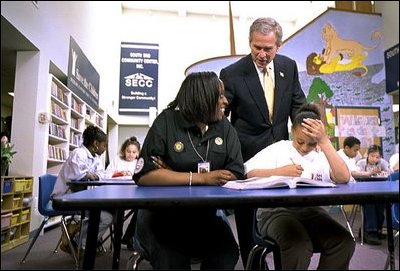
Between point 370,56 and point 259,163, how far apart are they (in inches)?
184

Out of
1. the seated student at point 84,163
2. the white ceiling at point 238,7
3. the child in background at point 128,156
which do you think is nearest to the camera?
the seated student at point 84,163

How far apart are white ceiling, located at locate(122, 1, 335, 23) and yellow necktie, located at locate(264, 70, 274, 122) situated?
9.39 m

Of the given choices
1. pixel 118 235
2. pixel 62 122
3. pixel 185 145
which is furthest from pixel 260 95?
pixel 62 122

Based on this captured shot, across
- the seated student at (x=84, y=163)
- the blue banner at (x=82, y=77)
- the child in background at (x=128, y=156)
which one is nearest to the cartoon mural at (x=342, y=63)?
the child in background at (x=128, y=156)

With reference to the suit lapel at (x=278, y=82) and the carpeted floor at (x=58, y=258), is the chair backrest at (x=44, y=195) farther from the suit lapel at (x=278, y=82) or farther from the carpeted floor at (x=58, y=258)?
the suit lapel at (x=278, y=82)

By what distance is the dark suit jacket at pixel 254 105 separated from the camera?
164 centimetres

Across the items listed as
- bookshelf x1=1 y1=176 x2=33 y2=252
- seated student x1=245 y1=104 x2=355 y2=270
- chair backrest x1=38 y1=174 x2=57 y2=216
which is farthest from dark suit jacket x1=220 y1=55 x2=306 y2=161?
bookshelf x1=1 y1=176 x2=33 y2=252


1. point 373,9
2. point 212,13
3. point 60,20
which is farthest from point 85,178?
point 212,13

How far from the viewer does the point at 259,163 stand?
52.1 inches

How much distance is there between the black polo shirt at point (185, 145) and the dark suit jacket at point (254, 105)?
399 millimetres

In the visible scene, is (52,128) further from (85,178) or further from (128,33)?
(128,33)

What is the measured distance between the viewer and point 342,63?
535 cm

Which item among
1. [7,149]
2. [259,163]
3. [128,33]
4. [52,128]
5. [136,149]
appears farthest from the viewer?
[128,33]

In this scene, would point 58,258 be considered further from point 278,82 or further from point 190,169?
point 278,82
